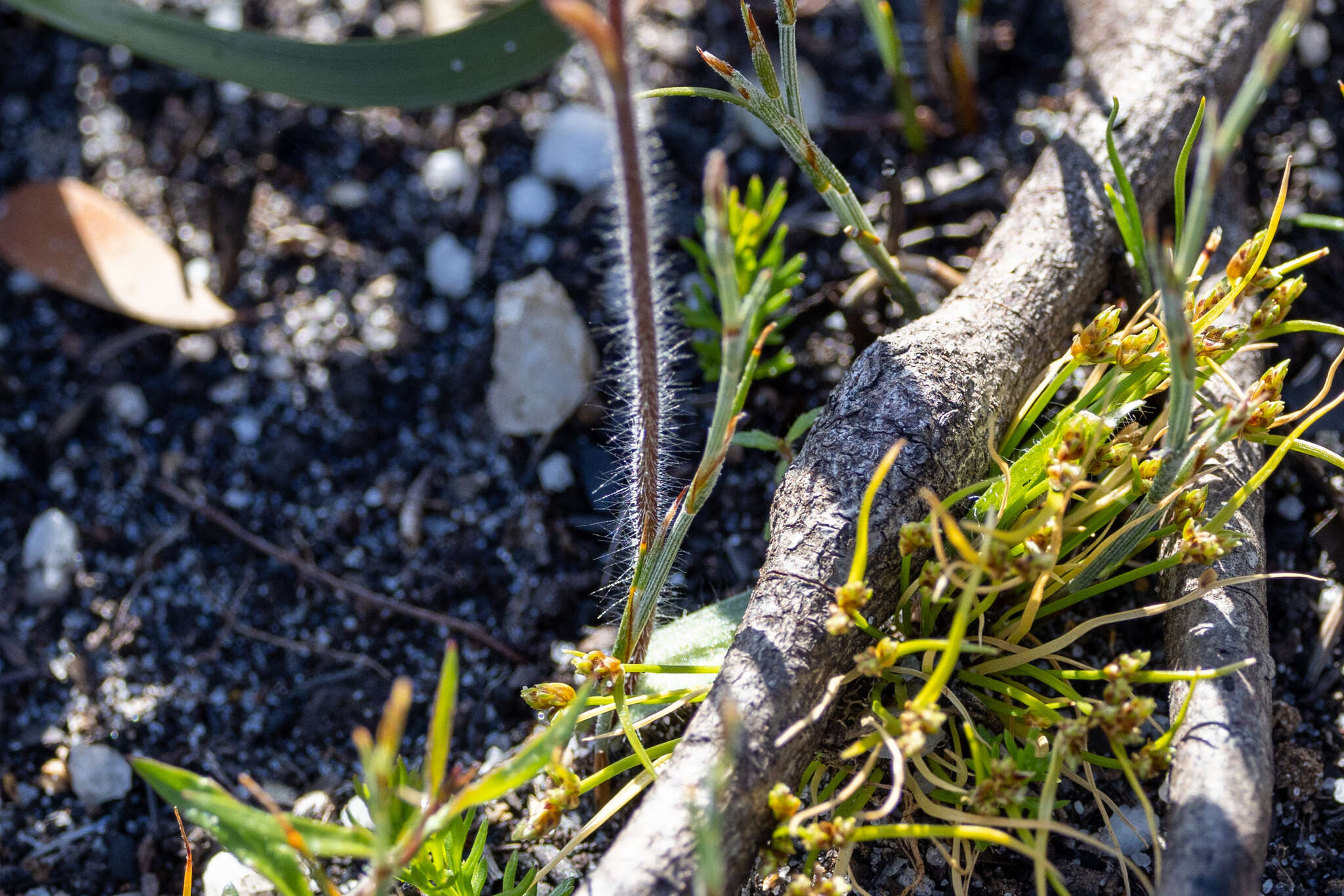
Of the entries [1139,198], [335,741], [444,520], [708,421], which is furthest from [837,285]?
[335,741]

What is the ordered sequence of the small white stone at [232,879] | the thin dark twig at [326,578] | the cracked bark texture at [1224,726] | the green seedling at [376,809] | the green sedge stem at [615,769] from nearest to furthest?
the green seedling at [376,809], the cracked bark texture at [1224,726], the green sedge stem at [615,769], the small white stone at [232,879], the thin dark twig at [326,578]

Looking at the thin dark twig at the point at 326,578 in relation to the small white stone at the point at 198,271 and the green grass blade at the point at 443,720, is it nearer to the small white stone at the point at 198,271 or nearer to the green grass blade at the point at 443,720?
the small white stone at the point at 198,271

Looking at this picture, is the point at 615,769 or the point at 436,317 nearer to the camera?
the point at 615,769

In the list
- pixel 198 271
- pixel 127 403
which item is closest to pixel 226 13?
pixel 198 271

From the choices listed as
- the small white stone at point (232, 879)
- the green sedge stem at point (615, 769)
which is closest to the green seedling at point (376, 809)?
the green sedge stem at point (615, 769)

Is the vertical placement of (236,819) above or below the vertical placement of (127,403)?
below

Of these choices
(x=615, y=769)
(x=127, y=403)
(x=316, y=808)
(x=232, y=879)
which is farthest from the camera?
(x=127, y=403)

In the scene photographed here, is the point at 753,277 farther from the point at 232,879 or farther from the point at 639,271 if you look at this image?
the point at 232,879
